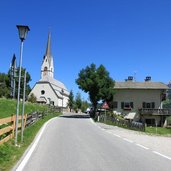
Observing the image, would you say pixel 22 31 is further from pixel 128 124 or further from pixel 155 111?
pixel 155 111

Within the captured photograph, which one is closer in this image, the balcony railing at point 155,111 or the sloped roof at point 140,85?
the balcony railing at point 155,111

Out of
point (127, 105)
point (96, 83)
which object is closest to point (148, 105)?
point (127, 105)

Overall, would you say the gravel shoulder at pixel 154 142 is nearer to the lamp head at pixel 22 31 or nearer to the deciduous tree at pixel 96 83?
the lamp head at pixel 22 31

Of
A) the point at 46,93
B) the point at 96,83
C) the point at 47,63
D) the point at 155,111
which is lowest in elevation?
the point at 155,111

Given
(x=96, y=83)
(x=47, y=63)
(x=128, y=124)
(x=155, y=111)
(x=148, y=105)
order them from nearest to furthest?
(x=128, y=124) < (x=96, y=83) < (x=155, y=111) < (x=148, y=105) < (x=47, y=63)

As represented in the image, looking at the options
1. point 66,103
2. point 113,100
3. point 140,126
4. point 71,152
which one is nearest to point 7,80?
point 66,103

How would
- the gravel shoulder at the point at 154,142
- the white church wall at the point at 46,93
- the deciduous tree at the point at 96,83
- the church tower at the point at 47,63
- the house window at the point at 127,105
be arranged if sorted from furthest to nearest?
the church tower at the point at 47,63 → the white church wall at the point at 46,93 → the house window at the point at 127,105 → the deciduous tree at the point at 96,83 → the gravel shoulder at the point at 154,142

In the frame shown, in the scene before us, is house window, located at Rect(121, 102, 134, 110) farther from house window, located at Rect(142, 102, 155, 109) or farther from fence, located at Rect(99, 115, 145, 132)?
fence, located at Rect(99, 115, 145, 132)

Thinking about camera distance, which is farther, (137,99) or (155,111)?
(137,99)

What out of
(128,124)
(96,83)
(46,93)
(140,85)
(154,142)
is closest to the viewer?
(154,142)

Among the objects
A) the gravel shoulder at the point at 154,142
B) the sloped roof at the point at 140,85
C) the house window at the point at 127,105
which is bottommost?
the gravel shoulder at the point at 154,142

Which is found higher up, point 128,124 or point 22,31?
point 22,31

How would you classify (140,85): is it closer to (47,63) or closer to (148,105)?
(148,105)

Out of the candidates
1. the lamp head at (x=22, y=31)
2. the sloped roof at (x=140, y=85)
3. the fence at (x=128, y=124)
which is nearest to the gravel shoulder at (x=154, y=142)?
the lamp head at (x=22, y=31)
